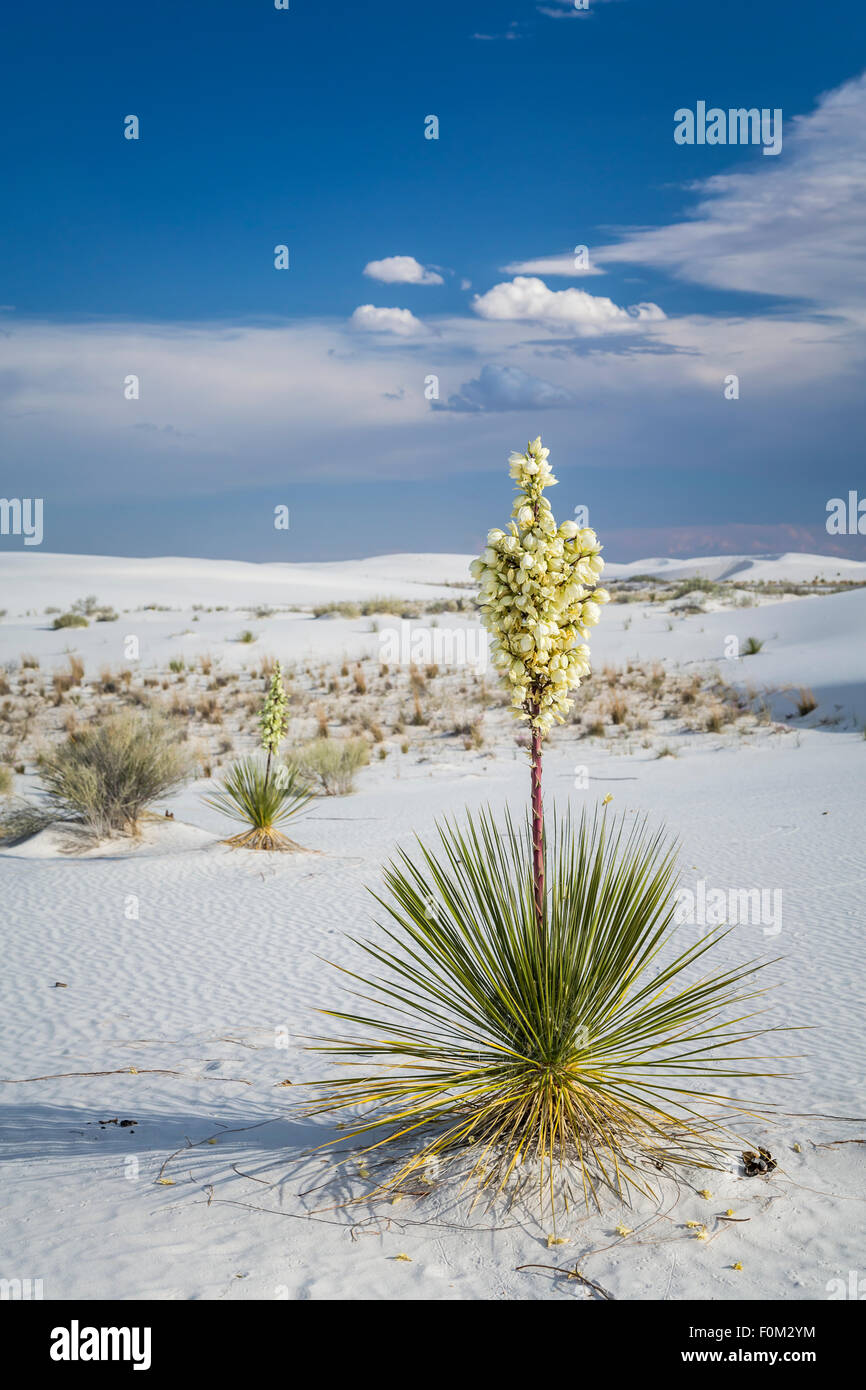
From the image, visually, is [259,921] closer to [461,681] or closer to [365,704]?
[365,704]

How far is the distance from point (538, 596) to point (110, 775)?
8.94 m

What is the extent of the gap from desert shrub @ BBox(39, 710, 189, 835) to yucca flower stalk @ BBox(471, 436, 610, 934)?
860 cm

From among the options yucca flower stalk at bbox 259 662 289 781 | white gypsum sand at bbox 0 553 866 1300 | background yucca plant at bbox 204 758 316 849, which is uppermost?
yucca flower stalk at bbox 259 662 289 781

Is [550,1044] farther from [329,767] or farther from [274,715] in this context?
[329,767]

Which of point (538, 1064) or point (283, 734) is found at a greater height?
point (283, 734)

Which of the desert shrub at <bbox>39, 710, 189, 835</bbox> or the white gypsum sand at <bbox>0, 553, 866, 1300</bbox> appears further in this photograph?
the desert shrub at <bbox>39, 710, 189, 835</bbox>

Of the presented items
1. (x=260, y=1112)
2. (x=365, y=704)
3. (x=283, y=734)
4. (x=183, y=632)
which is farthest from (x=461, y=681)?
(x=260, y=1112)

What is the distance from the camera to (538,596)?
10.8 feet

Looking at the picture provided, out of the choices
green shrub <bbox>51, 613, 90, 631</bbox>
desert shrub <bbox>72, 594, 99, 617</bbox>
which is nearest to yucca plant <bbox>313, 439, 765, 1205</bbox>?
green shrub <bbox>51, 613, 90, 631</bbox>

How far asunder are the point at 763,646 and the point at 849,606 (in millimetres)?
3990

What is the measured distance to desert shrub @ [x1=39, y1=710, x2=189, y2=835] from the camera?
11.0m

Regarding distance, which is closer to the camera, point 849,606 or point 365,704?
point 365,704

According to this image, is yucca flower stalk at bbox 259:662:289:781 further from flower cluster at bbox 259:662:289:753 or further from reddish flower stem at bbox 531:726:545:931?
reddish flower stem at bbox 531:726:545:931

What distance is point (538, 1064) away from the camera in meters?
3.59
